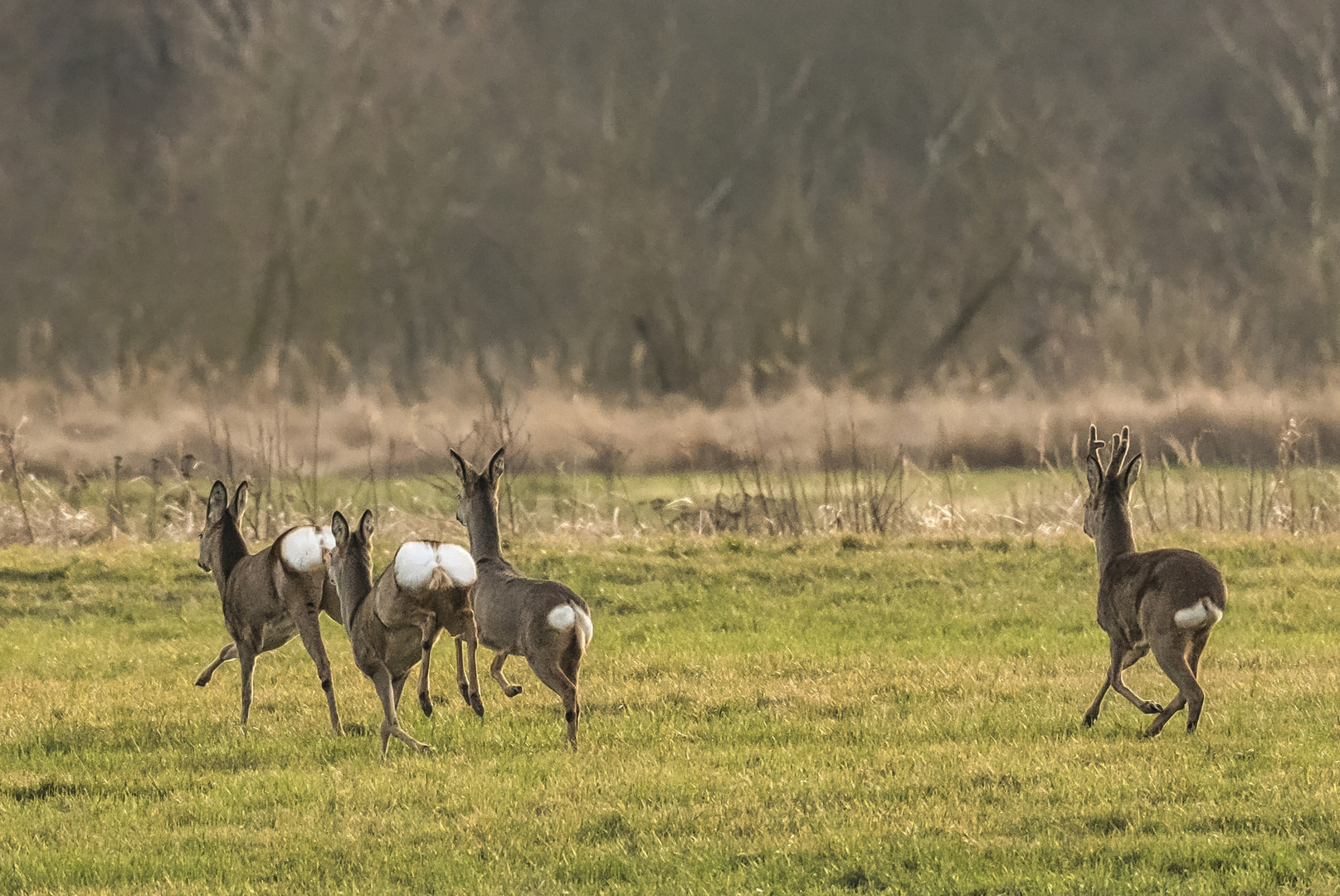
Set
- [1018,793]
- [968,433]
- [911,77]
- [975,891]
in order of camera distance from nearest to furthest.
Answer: [975,891]
[1018,793]
[968,433]
[911,77]

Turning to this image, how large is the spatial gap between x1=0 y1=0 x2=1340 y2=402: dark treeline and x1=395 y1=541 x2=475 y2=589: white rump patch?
2616cm

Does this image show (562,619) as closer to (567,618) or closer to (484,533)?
(567,618)

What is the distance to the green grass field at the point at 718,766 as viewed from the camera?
709 cm

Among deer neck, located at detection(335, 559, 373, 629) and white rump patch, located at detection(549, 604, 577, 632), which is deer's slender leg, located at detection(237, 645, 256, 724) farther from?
white rump patch, located at detection(549, 604, 577, 632)

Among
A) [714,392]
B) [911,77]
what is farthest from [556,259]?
[911,77]

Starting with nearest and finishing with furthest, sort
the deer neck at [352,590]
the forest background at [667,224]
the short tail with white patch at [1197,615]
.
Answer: the short tail with white patch at [1197,615] → the deer neck at [352,590] → the forest background at [667,224]

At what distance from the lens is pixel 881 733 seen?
9.52 m

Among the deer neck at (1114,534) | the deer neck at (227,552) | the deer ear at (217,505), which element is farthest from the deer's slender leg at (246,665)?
the deer neck at (1114,534)

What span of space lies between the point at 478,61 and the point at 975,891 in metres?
48.3

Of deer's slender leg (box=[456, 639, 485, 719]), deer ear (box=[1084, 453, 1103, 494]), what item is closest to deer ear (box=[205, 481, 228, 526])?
deer's slender leg (box=[456, 639, 485, 719])

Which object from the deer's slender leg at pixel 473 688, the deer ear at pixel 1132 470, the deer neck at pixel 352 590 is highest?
the deer ear at pixel 1132 470

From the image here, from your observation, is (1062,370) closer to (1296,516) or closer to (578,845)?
(1296,516)

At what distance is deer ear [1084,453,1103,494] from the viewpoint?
959 centimetres

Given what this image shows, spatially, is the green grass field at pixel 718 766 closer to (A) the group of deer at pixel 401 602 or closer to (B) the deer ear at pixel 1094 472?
(A) the group of deer at pixel 401 602
